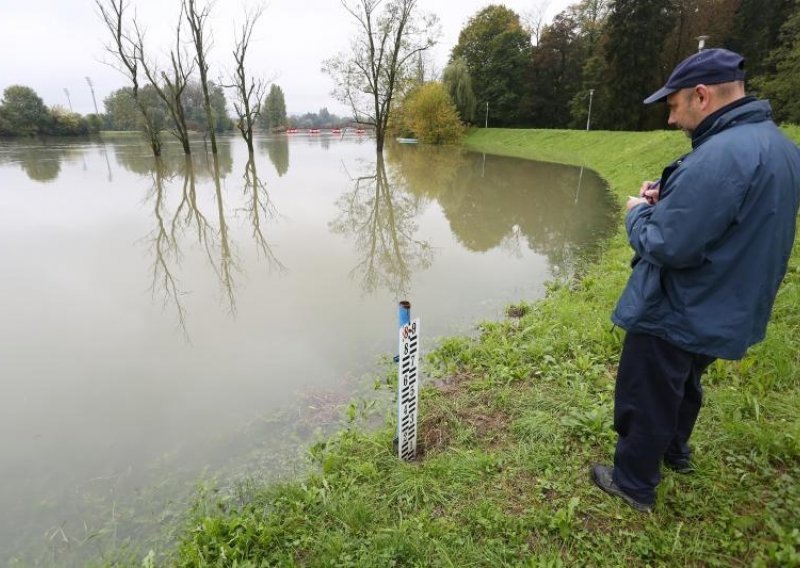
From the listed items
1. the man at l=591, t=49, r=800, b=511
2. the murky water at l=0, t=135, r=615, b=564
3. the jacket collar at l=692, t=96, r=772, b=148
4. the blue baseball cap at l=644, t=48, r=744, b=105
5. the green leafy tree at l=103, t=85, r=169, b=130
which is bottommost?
the murky water at l=0, t=135, r=615, b=564

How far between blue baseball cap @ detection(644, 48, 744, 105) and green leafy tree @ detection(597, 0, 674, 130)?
31.9 meters

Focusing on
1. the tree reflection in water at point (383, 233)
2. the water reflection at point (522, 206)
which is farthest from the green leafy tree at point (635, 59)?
the tree reflection in water at point (383, 233)

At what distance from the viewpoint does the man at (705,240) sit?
1.54m

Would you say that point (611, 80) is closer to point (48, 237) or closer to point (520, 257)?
point (520, 257)

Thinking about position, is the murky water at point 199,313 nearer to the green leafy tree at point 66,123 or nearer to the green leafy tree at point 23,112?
the green leafy tree at point 23,112

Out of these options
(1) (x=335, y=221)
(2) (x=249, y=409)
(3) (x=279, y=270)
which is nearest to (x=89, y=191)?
(1) (x=335, y=221)

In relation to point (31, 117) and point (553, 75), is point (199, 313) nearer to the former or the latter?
point (553, 75)

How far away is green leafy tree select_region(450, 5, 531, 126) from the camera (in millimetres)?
41594

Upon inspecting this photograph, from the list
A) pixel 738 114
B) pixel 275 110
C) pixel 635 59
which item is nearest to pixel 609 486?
pixel 738 114

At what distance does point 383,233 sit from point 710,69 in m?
A: 7.38

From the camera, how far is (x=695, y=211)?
1553 mm

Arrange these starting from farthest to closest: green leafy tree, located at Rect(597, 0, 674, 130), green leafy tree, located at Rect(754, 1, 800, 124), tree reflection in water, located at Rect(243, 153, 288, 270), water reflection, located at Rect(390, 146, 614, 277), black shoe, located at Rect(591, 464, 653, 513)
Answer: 1. green leafy tree, located at Rect(597, 0, 674, 130)
2. green leafy tree, located at Rect(754, 1, 800, 124)
3. water reflection, located at Rect(390, 146, 614, 277)
4. tree reflection in water, located at Rect(243, 153, 288, 270)
5. black shoe, located at Rect(591, 464, 653, 513)

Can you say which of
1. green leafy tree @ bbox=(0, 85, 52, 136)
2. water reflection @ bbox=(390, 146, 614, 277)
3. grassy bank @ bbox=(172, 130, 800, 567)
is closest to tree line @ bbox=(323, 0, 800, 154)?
water reflection @ bbox=(390, 146, 614, 277)

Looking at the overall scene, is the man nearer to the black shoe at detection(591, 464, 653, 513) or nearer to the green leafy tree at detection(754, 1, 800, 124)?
the black shoe at detection(591, 464, 653, 513)
